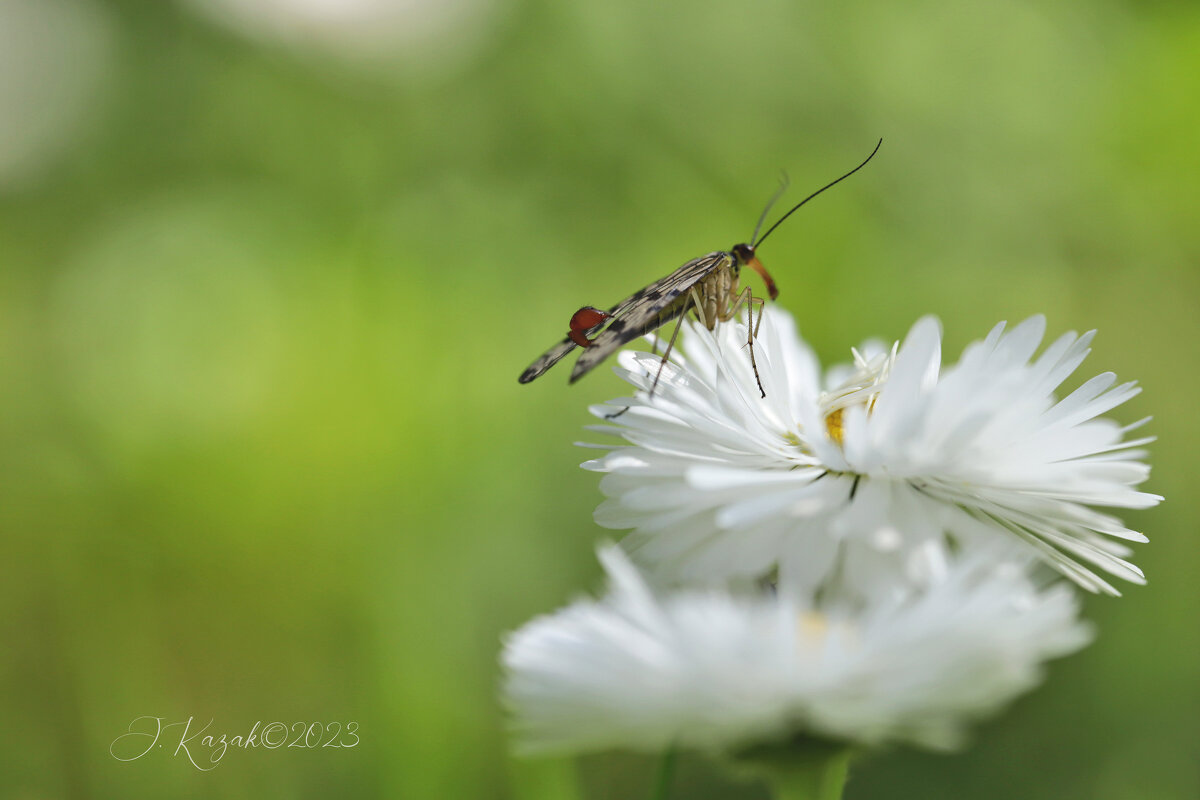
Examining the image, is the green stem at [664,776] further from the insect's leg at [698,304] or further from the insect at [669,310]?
the insect's leg at [698,304]

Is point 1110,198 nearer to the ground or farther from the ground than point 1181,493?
farther from the ground

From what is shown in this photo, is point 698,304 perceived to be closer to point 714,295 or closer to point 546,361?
point 714,295

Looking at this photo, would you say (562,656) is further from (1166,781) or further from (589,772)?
(1166,781)

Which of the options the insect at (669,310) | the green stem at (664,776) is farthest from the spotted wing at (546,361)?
the green stem at (664,776)

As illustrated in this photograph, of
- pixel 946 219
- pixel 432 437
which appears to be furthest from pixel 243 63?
pixel 946 219

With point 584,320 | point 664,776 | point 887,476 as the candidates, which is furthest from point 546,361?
point 664,776

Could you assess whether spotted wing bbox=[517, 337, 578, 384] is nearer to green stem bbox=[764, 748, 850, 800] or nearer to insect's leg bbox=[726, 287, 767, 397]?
insect's leg bbox=[726, 287, 767, 397]
